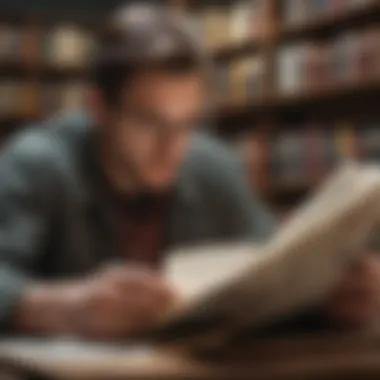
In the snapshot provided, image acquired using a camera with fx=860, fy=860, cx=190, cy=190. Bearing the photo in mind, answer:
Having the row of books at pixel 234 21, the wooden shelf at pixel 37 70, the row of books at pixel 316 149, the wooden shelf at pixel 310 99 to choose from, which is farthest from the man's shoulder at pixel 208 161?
the wooden shelf at pixel 37 70

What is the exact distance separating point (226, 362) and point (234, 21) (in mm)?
3657

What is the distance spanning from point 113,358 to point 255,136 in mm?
3374

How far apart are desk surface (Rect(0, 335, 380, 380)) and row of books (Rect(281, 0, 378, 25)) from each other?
281 centimetres

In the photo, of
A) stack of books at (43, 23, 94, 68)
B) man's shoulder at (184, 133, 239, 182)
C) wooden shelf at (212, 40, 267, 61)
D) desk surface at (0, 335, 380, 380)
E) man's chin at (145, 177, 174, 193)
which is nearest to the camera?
desk surface at (0, 335, 380, 380)

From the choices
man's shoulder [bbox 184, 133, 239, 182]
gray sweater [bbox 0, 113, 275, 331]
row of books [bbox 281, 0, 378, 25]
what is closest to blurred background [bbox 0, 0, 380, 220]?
row of books [bbox 281, 0, 378, 25]

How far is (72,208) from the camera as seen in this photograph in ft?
3.99

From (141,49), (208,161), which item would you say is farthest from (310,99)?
(141,49)

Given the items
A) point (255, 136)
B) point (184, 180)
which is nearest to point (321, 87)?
point (255, 136)

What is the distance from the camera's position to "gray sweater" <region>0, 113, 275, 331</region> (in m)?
1.11

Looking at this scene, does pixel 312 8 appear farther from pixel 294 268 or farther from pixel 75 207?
pixel 294 268

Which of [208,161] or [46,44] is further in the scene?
[46,44]

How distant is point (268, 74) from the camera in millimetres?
3799

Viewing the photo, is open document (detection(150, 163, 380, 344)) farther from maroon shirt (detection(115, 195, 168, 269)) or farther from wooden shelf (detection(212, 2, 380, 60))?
wooden shelf (detection(212, 2, 380, 60))

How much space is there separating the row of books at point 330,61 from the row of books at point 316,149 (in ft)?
0.66
